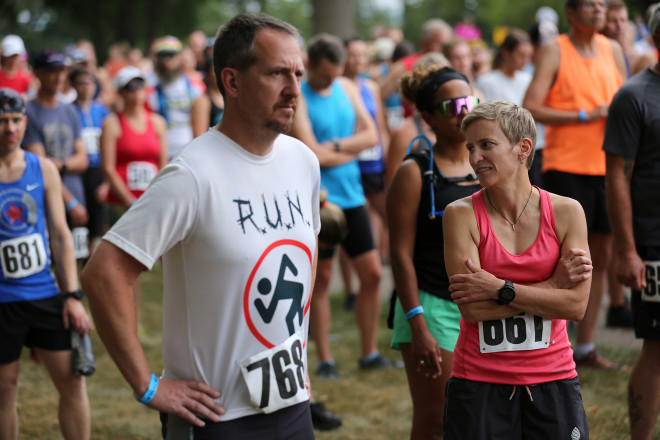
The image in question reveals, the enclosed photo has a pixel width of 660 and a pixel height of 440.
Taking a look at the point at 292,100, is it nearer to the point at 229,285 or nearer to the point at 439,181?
the point at 229,285

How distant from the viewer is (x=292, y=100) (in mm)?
2680

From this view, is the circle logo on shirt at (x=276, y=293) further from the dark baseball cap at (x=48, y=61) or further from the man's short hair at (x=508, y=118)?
the dark baseball cap at (x=48, y=61)

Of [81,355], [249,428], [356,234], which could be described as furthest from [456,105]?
[356,234]

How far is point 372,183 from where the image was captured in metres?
8.24

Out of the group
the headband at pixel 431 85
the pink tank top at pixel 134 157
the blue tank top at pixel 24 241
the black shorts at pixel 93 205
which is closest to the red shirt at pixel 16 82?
the black shorts at pixel 93 205

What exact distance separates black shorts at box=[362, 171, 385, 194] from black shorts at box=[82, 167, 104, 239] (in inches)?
109

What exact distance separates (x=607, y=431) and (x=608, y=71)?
2.59 m

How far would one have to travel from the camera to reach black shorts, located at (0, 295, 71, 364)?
429cm

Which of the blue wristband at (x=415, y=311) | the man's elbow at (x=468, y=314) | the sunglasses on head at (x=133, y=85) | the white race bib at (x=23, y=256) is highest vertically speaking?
the sunglasses on head at (x=133, y=85)

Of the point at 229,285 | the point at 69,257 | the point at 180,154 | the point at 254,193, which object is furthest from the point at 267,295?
the point at 69,257

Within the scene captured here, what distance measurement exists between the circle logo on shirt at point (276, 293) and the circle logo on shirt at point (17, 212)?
2.20 m

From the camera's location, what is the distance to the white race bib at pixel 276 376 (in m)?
2.64

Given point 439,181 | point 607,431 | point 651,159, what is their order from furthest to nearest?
point 607,431
point 651,159
point 439,181

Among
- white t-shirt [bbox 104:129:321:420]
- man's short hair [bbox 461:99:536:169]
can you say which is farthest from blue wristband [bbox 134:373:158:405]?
man's short hair [bbox 461:99:536:169]
